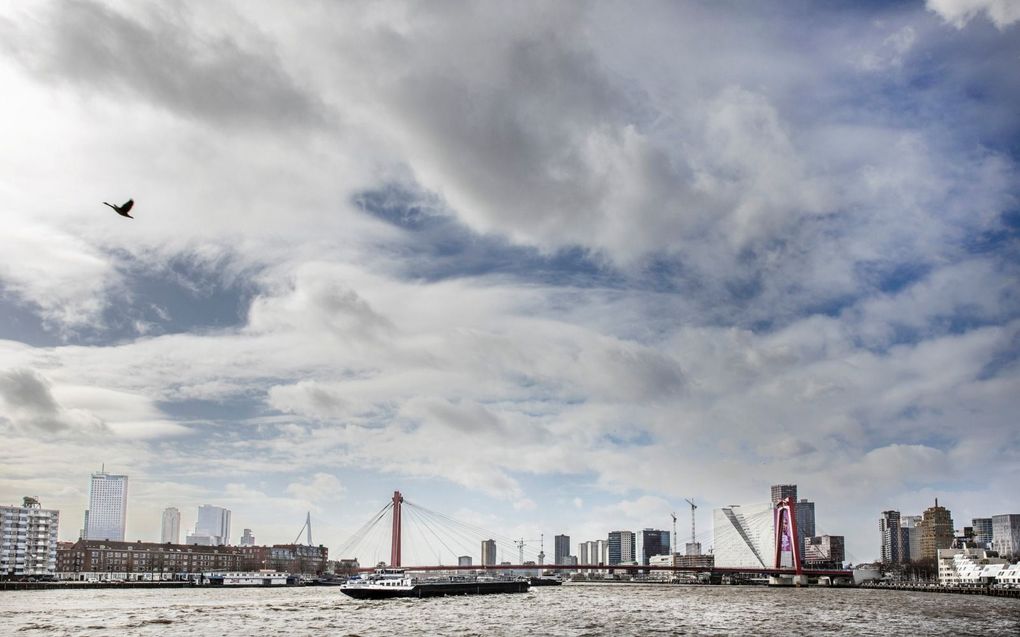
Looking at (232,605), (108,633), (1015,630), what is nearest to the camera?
(108,633)

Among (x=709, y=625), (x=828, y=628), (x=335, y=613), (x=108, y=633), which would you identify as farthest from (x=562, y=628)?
(x=108, y=633)

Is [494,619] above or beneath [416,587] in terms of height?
above

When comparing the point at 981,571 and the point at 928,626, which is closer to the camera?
the point at 928,626

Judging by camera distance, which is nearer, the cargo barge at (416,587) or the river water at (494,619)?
the river water at (494,619)

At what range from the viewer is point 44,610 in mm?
99375

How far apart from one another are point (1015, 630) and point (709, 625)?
83.4 ft

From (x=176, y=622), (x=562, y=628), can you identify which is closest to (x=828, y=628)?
(x=562, y=628)

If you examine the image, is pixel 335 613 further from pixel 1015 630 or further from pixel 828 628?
pixel 1015 630

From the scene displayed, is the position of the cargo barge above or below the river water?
below

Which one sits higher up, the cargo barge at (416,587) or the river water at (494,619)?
the river water at (494,619)

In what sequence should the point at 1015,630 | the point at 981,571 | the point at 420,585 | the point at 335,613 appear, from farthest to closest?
the point at 981,571, the point at 420,585, the point at 335,613, the point at 1015,630

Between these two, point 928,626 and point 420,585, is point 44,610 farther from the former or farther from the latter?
point 928,626

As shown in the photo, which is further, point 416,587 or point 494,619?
point 416,587

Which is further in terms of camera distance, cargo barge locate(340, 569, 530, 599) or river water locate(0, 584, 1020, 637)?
cargo barge locate(340, 569, 530, 599)
